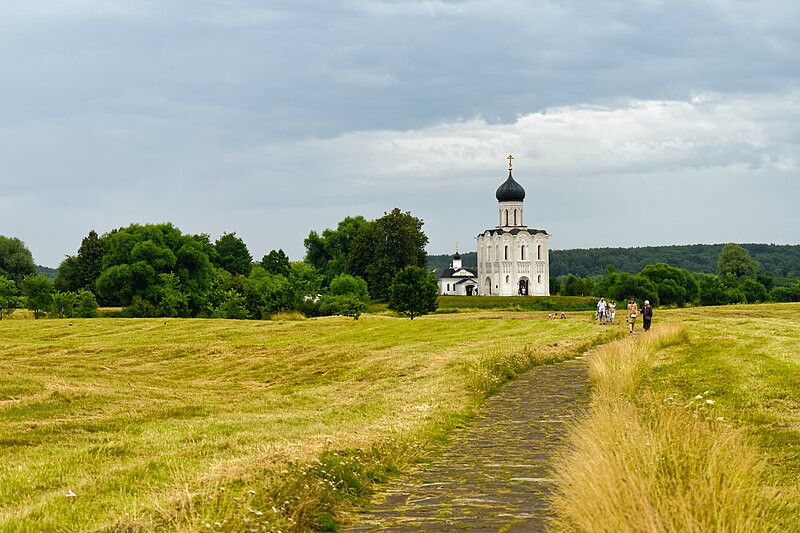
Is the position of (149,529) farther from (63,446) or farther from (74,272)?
(74,272)

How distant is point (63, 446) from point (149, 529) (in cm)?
881

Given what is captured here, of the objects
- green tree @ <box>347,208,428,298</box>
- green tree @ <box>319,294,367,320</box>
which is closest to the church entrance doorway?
green tree @ <box>347,208,428,298</box>

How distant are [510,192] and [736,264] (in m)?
48.0

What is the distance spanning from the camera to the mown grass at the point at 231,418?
930 cm

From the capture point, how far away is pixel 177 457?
13.5 metres

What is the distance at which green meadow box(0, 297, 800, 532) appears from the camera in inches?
320

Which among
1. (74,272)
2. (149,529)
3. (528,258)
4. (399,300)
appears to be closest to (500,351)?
(149,529)

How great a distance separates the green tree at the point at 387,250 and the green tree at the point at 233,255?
15.5 m

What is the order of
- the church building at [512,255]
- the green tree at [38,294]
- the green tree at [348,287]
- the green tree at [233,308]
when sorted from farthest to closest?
the church building at [512,255]
the green tree at [348,287]
the green tree at [38,294]
the green tree at [233,308]

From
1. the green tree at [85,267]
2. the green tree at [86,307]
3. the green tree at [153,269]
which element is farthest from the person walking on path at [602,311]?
the green tree at [85,267]

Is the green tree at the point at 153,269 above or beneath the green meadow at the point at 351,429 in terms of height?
above

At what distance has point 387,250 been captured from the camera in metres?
140

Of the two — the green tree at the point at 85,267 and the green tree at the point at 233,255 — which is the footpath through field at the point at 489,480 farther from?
the green tree at the point at 233,255

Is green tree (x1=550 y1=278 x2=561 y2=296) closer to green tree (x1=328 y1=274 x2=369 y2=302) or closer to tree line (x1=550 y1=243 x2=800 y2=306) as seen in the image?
tree line (x1=550 y1=243 x2=800 y2=306)
